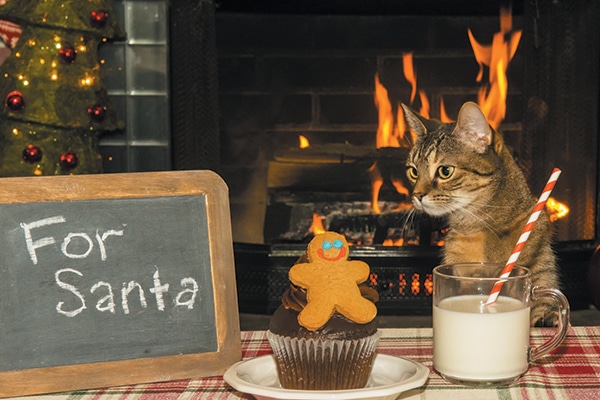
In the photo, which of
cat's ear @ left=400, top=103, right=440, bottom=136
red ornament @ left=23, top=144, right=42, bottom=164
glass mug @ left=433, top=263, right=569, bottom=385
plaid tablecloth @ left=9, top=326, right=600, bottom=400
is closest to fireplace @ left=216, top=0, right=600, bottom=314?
red ornament @ left=23, top=144, right=42, bottom=164

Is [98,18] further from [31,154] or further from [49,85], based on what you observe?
[31,154]

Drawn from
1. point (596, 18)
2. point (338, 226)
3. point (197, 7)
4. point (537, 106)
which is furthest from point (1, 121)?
point (596, 18)

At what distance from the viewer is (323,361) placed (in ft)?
3.17

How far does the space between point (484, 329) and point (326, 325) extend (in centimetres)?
18

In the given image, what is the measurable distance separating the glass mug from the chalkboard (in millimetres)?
248

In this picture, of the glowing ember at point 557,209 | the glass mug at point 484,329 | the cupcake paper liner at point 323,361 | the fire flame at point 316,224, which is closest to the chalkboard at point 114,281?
the cupcake paper liner at point 323,361

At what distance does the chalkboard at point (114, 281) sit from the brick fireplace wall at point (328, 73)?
1.58 meters

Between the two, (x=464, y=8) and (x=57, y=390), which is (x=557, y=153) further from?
(x=57, y=390)

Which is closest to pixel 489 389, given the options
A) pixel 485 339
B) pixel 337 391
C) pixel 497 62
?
pixel 485 339

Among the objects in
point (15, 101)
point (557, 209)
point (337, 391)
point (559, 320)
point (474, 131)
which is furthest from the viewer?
point (557, 209)

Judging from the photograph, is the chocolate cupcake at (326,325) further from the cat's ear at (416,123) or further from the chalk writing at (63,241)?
the cat's ear at (416,123)

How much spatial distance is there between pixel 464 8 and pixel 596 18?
358mm

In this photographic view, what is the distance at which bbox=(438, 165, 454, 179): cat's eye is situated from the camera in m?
1.62

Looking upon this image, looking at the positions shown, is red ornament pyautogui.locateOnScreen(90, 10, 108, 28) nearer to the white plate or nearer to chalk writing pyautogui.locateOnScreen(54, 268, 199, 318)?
chalk writing pyautogui.locateOnScreen(54, 268, 199, 318)
